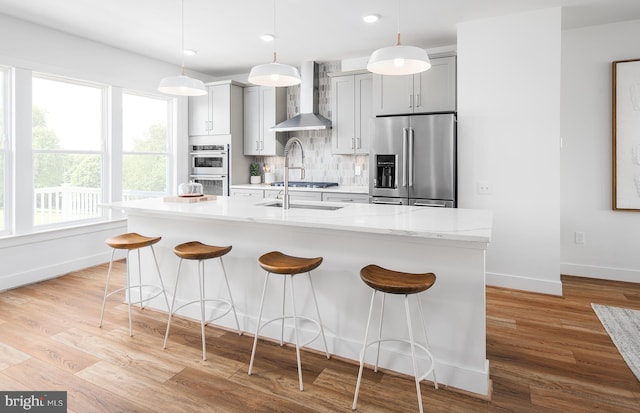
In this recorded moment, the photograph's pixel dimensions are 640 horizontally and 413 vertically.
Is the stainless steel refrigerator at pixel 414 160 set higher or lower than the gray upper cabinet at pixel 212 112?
lower

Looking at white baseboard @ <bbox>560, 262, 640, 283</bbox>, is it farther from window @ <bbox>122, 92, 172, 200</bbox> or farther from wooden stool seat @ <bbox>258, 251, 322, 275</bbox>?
window @ <bbox>122, 92, 172, 200</bbox>

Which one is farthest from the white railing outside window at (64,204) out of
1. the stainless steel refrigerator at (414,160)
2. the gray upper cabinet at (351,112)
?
the stainless steel refrigerator at (414,160)

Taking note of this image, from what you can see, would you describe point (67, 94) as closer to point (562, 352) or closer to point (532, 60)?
point (532, 60)

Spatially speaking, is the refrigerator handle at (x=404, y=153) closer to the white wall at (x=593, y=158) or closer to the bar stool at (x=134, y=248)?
the white wall at (x=593, y=158)

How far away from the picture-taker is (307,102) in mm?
5422

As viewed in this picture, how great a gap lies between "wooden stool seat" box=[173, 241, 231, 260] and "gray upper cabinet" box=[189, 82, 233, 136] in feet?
10.7

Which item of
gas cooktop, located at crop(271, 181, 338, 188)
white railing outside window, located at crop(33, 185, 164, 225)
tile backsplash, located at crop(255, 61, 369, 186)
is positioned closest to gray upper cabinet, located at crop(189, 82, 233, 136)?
tile backsplash, located at crop(255, 61, 369, 186)

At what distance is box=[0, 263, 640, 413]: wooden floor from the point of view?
2.06 meters

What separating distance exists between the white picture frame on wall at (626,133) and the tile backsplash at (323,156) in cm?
277

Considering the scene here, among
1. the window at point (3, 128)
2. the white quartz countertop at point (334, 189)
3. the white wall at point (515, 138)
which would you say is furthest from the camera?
the white quartz countertop at point (334, 189)

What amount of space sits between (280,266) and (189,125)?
4470mm

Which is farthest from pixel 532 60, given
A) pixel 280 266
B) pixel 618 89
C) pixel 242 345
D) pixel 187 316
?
pixel 187 316

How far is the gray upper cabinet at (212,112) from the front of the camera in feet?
18.8

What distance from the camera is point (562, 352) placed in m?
2.61
